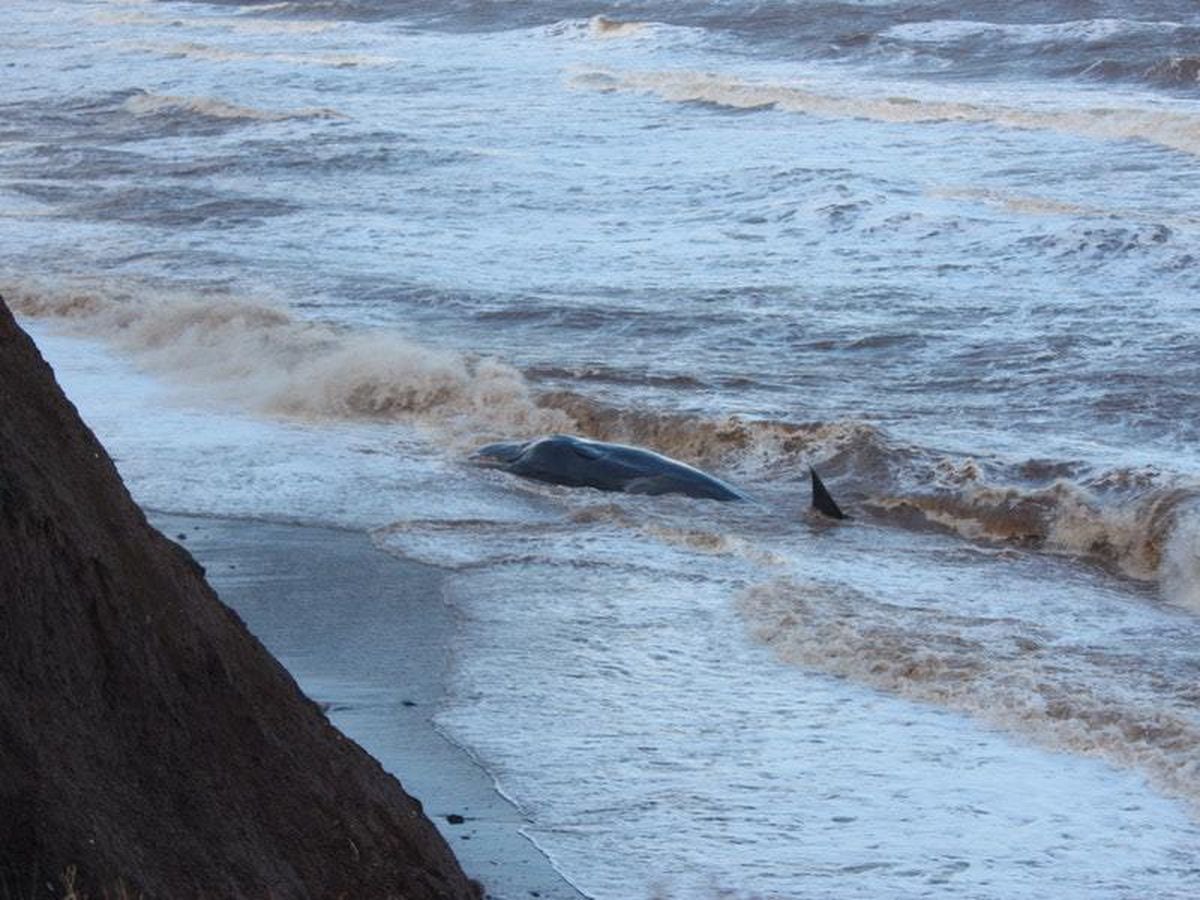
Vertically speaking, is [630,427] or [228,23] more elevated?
[228,23]

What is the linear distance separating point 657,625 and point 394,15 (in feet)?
136

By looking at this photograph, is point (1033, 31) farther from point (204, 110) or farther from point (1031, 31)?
point (204, 110)

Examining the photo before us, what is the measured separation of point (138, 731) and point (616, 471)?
272 inches

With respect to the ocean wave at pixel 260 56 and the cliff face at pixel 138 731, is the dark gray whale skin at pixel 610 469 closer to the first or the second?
the cliff face at pixel 138 731

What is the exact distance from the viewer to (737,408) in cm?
1291

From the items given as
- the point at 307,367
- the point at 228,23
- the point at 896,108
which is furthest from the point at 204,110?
the point at 228,23

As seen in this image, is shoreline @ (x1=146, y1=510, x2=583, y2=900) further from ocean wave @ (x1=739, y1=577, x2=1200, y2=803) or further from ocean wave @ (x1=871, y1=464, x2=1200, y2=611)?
ocean wave @ (x1=871, y1=464, x2=1200, y2=611)

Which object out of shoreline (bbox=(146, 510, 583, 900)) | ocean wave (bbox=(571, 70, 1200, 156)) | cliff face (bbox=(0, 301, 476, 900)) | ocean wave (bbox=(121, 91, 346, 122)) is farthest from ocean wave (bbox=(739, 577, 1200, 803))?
ocean wave (bbox=(121, 91, 346, 122))

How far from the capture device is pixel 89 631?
4.29 meters

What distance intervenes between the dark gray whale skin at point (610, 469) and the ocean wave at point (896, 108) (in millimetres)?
13822

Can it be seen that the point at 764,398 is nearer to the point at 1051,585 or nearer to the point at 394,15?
the point at 1051,585

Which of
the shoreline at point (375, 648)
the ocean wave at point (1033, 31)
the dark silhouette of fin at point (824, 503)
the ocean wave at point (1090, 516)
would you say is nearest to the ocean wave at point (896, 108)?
the ocean wave at point (1033, 31)

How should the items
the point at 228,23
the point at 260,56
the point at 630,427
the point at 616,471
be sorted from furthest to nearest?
the point at 228,23 → the point at 260,56 → the point at 630,427 → the point at 616,471

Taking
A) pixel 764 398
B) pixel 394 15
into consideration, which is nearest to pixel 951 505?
pixel 764 398
